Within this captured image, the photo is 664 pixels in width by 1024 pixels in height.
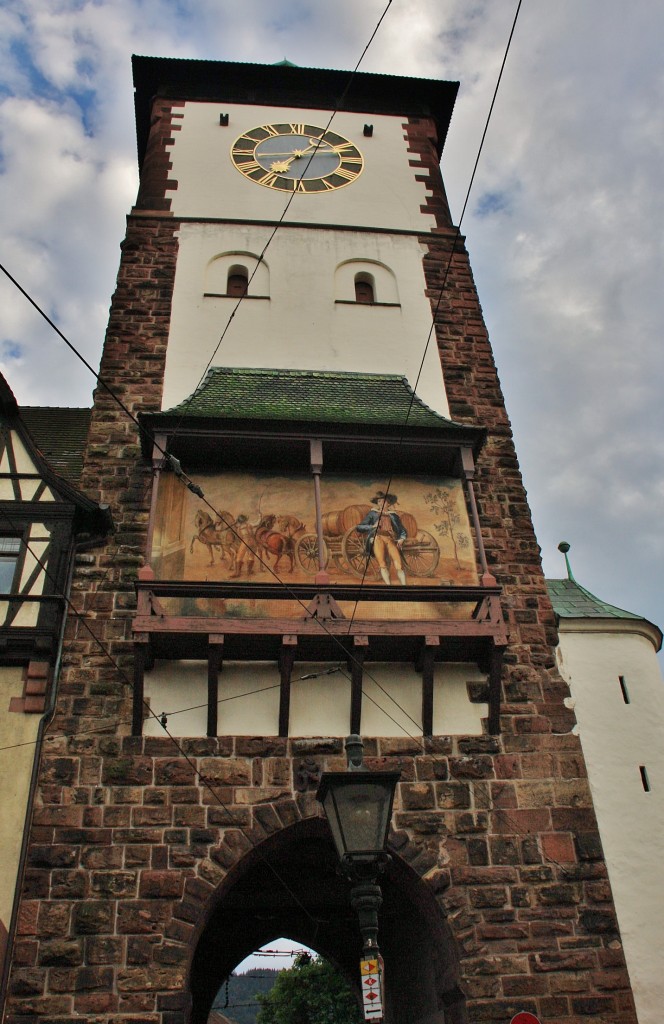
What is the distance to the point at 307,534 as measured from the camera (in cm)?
939

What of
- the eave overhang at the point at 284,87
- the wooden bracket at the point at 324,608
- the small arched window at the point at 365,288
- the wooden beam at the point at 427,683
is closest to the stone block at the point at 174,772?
the wooden bracket at the point at 324,608

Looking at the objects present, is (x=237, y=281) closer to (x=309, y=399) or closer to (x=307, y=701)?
(x=309, y=399)

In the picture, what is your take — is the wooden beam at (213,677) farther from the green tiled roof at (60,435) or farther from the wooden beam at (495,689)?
the green tiled roof at (60,435)

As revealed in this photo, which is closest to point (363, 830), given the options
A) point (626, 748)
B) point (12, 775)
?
point (12, 775)

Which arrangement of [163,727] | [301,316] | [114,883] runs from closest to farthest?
1. [114,883]
2. [163,727]
3. [301,316]

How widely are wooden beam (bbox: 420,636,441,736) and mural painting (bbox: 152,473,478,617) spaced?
1.71 feet

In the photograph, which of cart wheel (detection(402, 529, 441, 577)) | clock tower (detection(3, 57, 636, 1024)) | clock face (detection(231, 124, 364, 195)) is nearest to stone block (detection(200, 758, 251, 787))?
clock tower (detection(3, 57, 636, 1024))

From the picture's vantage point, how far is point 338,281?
12.7m

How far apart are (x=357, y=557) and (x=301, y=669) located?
132 cm

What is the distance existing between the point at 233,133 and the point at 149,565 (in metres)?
9.41

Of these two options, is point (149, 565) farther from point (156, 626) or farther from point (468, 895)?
point (468, 895)

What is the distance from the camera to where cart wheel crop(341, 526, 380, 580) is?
916cm

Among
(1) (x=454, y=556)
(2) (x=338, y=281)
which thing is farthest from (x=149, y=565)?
(2) (x=338, y=281)

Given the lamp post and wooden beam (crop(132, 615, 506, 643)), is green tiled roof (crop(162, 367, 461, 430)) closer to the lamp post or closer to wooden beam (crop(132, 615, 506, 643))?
wooden beam (crop(132, 615, 506, 643))
